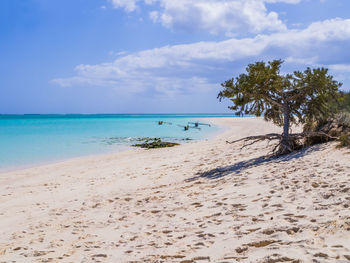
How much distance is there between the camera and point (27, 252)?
465 centimetres

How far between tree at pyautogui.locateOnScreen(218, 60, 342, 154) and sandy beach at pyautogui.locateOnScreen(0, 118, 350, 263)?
56.7 inches

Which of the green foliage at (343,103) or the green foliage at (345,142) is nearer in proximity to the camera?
the green foliage at (345,142)

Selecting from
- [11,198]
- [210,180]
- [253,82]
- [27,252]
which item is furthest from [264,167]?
[11,198]

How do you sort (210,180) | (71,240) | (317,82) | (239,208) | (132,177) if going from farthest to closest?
(132,177)
(317,82)
(210,180)
(239,208)
(71,240)

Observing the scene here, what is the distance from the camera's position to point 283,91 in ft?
34.9

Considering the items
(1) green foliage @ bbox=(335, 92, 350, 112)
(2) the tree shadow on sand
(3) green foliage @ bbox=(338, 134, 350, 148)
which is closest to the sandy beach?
(2) the tree shadow on sand

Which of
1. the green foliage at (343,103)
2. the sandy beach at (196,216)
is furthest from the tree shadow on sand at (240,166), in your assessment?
the green foliage at (343,103)

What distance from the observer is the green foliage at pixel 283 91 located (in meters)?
9.80

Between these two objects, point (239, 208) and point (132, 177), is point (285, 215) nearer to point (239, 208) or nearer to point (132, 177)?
point (239, 208)

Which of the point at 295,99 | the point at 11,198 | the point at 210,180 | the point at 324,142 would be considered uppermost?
the point at 295,99

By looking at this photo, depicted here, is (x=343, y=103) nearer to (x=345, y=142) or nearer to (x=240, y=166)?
(x=345, y=142)

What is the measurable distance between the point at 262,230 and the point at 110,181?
705 cm

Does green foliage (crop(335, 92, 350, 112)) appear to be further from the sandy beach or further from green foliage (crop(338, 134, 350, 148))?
green foliage (crop(338, 134, 350, 148))

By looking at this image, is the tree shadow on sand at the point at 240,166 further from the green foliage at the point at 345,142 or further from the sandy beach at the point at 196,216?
the green foliage at the point at 345,142
